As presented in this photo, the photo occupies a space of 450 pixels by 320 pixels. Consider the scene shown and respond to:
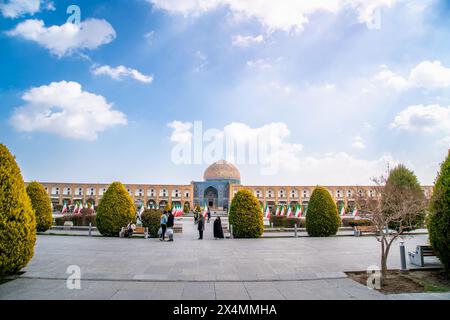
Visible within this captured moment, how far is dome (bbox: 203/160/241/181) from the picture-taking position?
6306 cm

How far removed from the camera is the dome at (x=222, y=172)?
207ft

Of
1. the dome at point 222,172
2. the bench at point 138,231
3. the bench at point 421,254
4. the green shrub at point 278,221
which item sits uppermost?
the dome at point 222,172

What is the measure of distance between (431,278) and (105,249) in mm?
9907

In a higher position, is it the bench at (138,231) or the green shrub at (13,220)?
the green shrub at (13,220)

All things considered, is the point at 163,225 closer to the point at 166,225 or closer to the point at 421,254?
the point at 166,225

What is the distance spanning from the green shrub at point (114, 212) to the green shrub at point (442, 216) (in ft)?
42.7

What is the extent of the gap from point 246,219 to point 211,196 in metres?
48.8

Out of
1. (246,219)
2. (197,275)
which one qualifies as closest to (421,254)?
(197,275)

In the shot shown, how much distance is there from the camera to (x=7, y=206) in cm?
582

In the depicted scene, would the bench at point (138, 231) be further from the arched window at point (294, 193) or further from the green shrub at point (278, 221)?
the arched window at point (294, 193)

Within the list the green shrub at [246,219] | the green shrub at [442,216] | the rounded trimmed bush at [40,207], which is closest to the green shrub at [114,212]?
the rounded trimmed bush at [40,207]

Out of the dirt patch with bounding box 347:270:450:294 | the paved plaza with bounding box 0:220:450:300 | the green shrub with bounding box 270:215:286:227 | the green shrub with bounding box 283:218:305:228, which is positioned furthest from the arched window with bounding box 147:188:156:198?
the dirt patch with bounding box 347:270:450:294

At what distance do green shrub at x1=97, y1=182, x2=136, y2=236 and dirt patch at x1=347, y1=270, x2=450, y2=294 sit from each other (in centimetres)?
1149
